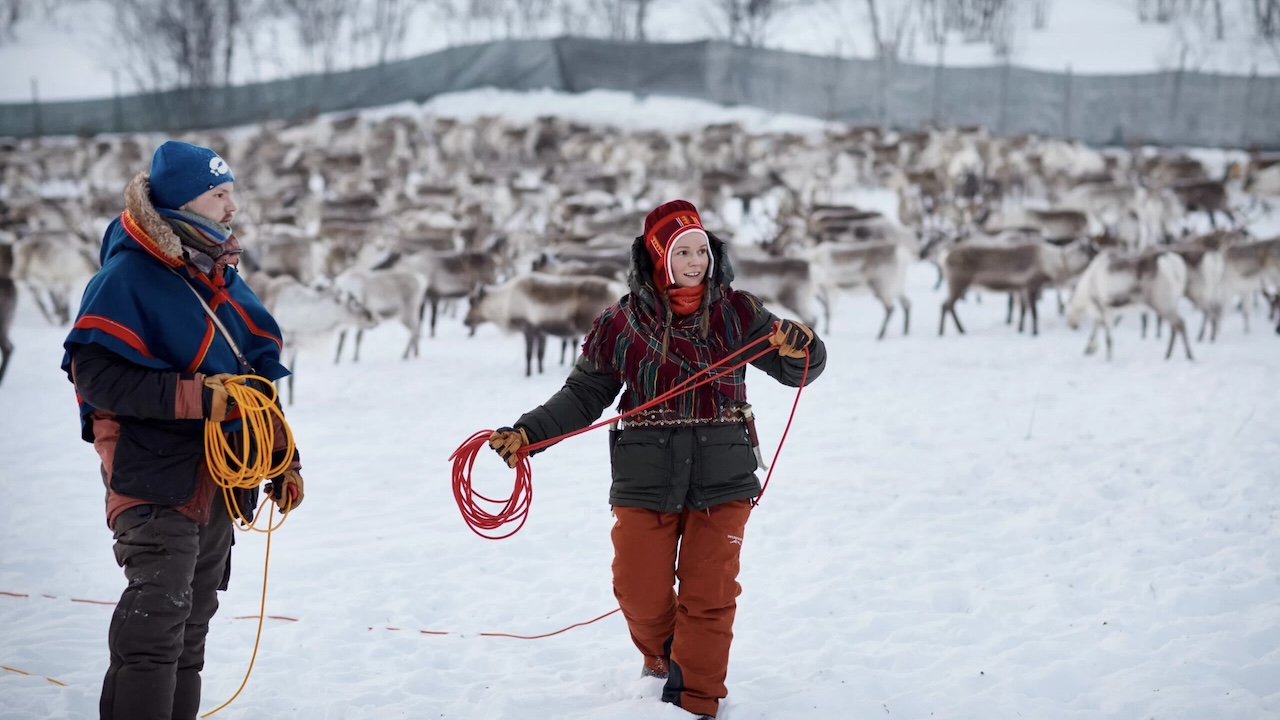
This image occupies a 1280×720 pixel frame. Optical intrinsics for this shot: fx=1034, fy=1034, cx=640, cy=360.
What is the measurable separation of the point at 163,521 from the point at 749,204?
1755cm

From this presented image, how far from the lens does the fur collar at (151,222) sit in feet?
8.23

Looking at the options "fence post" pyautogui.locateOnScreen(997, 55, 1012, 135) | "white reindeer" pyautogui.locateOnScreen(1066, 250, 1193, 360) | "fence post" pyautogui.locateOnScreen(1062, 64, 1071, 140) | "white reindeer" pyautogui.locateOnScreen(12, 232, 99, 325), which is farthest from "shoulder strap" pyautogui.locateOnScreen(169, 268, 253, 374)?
"fence post" pyautogui.locateOnScreen(997, 55, 1012, 135)

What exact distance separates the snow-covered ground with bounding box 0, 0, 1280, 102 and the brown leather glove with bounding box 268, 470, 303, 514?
3028cm

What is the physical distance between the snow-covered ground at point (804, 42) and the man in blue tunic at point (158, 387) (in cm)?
3035

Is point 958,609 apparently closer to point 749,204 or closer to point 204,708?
point 204,708

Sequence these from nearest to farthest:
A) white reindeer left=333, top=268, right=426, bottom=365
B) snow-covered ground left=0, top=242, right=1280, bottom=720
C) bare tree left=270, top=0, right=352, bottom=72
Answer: snow-covered ground left=0, top=242, right=1280, bottom=720 < white reindeer left=333, top=268, right=426, bottom=365 < bare tree left=270, top=0, right=352, bottom=72

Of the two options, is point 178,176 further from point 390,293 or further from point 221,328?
point 390,293

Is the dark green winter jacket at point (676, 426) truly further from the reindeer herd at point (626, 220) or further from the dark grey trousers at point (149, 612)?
the reindeer herd at point (626, 220)

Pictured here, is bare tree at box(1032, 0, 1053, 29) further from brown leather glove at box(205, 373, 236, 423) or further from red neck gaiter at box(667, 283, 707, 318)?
brown leather glove at box(205, 373, 236, 423)

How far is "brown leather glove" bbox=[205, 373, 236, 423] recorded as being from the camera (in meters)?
2.47

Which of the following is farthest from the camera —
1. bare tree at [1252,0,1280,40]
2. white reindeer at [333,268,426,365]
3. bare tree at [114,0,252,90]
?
bare tree at [114,0,252,90]

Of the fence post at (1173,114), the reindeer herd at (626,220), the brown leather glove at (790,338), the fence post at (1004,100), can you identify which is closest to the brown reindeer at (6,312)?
the reindeer herd at (626,220)

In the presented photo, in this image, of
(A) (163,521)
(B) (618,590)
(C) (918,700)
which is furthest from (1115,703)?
(A) (163,521)

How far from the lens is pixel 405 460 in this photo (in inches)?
263
